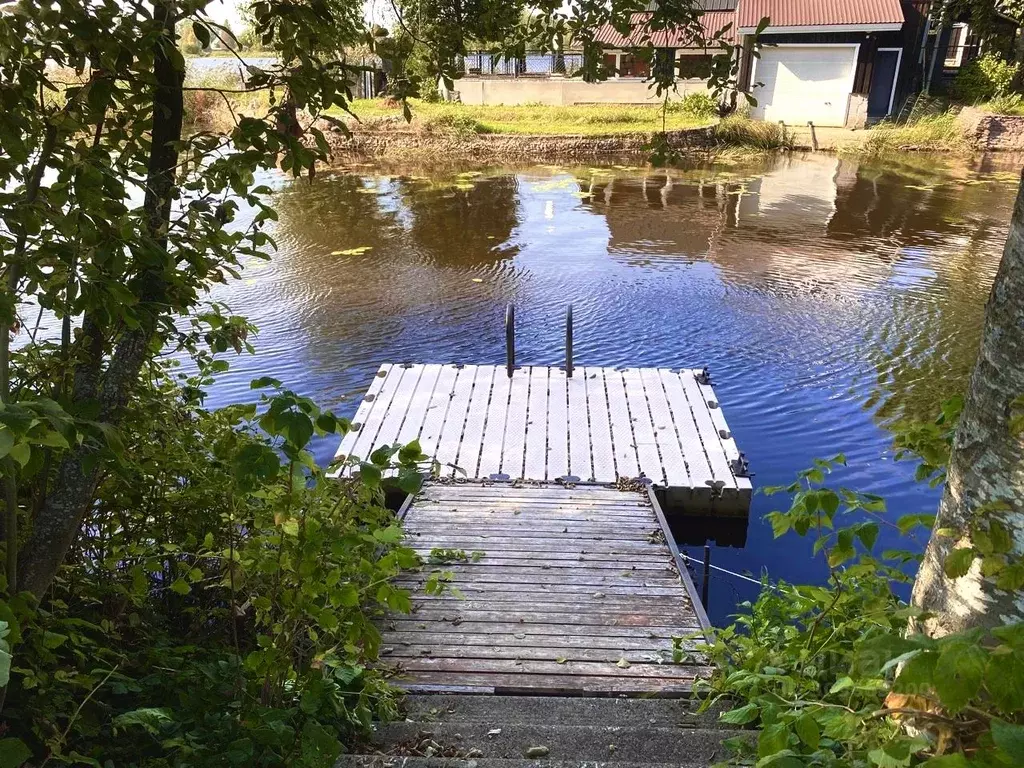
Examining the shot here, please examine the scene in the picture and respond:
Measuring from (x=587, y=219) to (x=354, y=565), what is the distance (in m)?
15.8

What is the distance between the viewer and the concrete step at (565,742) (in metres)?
2.64

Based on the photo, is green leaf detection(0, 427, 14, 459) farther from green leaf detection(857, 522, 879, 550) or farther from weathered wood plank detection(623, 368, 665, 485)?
weathered wood plank detection(623, 368, 665, 485)

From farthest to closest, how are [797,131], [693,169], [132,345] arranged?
[797,131] < [693,169] < [132,345]

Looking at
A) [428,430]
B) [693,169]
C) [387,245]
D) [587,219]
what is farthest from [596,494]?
[693,169]

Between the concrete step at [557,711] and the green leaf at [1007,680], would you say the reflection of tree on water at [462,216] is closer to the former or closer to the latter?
the concrete step at [557,711]

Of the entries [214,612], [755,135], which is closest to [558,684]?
[214,612]

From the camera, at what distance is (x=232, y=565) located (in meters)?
2.37

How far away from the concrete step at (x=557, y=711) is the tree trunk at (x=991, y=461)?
5.18 feet

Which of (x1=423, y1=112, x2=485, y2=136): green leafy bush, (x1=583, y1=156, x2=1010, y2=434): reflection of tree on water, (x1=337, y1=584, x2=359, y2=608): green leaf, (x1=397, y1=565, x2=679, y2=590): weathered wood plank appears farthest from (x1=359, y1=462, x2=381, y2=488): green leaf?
(x1=423, y1=112, x2=485, y2=136): green leafy bush

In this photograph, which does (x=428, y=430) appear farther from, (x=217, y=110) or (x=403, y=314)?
(x=217, y=110)

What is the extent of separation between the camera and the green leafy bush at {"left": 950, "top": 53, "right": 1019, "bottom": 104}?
24.3 metres

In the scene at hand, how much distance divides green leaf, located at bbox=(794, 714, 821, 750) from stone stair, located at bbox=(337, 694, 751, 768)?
913 millimetres

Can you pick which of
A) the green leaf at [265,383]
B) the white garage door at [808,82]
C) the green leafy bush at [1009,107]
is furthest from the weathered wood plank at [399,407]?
the green leafy bush at [1009,107]

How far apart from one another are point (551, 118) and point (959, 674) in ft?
91.6
